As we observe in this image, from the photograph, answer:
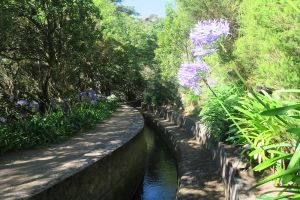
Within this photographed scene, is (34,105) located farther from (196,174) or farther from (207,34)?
(207,34)

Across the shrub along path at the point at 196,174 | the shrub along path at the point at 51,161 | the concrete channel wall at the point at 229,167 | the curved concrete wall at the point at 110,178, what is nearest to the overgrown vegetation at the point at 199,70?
the concrete channel wall at the point at 229,167

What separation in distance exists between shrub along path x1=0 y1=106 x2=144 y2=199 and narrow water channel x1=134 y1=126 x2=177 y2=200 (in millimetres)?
1703

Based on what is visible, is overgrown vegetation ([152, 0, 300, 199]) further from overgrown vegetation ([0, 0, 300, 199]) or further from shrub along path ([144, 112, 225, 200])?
shrub along path ([144, 112, 225, 200])

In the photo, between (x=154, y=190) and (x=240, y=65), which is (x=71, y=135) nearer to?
(x=154, y=190)

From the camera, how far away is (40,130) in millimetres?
11500

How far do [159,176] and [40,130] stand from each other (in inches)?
177

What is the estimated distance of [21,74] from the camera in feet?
54.6

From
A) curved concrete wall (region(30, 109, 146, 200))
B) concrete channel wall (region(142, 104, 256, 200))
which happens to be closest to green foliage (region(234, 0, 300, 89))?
concrete channel wall (region(142, 104, 256, 200))

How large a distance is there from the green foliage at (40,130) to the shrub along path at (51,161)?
0.32 meters

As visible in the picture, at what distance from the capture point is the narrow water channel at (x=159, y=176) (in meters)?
11.8

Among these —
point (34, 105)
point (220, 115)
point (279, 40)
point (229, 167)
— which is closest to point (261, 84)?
point (220, 115)

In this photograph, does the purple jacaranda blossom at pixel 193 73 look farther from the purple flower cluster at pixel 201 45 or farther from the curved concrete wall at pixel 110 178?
the curved concrete wall at pixel 110 178

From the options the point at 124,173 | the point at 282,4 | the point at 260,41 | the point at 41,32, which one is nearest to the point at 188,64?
the point at 282,4

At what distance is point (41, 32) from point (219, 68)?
21.6 ft
